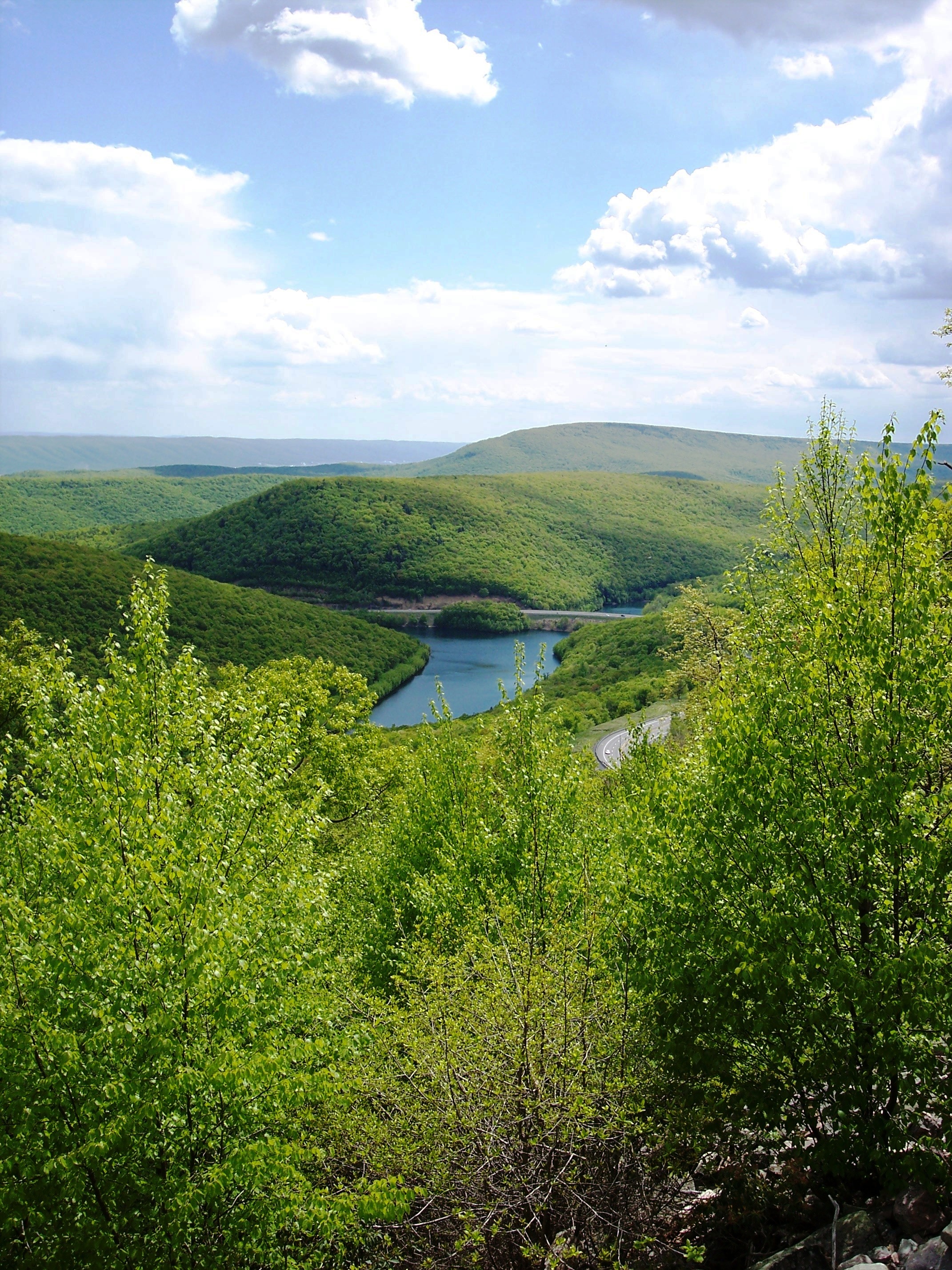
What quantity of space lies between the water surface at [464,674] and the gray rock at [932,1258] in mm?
74923

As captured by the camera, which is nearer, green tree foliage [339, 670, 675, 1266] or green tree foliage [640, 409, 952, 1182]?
green tree foliage [640, 409, 952, 1182]

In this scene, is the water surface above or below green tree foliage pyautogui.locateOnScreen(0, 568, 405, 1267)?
below

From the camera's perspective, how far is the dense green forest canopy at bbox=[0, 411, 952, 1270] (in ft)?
29.5

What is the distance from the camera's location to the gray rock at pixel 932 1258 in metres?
7.67

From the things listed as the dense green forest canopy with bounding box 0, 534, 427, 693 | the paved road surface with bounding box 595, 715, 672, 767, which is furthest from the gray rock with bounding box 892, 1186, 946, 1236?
the dense green forest canopy with bounding box 0, 534, 427, 693

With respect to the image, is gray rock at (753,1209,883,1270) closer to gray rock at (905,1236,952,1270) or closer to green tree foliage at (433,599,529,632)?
gray rock at (905,1236,952,1270)

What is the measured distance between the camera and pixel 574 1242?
9805 millimetres

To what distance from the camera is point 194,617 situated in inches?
4321

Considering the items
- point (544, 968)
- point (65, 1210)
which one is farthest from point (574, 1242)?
point (65, 1210)

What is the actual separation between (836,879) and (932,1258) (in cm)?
361

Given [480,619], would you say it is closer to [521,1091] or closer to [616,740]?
[616,740]

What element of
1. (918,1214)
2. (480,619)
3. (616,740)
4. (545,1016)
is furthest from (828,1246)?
(480,619)

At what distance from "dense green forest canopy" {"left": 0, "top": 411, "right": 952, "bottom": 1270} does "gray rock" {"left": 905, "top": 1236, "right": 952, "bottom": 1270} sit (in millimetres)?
669

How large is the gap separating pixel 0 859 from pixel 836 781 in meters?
13.5
